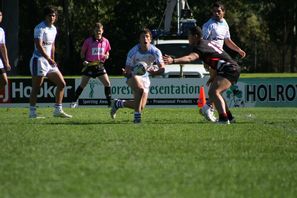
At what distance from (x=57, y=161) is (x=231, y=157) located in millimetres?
1899

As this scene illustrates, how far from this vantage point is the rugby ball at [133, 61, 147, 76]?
14.3m

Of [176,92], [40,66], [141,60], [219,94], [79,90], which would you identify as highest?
[141,60]

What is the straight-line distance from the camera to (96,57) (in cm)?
2042

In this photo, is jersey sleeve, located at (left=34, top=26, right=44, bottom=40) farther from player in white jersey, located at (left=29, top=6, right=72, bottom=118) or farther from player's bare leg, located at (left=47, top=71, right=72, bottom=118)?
player's bare leg, located at (left=47, top=71, right=72, bottom=118)

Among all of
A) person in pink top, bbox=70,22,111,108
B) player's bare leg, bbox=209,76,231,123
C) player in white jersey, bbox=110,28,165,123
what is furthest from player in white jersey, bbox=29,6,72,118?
person in pink top, bbox=70,22,111,108

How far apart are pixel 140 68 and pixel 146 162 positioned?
5881 millimetres

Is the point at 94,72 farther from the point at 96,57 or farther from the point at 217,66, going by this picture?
the point at 217,66

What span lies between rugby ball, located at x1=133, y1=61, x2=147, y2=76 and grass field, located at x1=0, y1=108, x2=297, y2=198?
5.24 ft

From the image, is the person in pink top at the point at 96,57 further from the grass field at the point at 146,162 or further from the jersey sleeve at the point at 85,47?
the grass field at the point at 146,162

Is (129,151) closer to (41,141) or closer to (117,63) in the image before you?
(41,141)

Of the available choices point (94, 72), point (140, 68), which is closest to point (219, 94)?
point (140, 68)

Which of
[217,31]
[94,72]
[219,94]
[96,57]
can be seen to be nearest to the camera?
[219,94]

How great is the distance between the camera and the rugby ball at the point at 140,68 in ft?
47.0

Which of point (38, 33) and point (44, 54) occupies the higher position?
point (38, 33)
